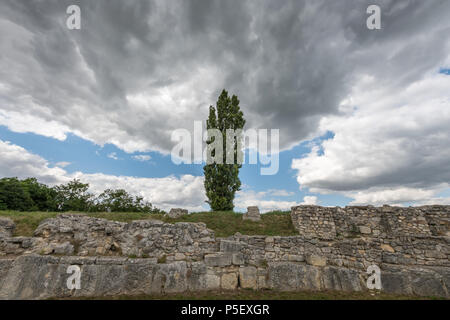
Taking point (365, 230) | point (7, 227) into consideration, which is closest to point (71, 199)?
point (7, 227)

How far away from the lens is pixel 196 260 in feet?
27.5

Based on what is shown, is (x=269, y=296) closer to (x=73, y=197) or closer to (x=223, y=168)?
(x=223, y=168)

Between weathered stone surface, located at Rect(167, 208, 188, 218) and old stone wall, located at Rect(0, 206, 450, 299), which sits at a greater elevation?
weathered stone surface, located at Rect(167, 208, 188, 218)

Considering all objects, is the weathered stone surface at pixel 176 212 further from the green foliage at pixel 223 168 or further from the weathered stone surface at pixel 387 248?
the weathered stone surface at pixel 387 248

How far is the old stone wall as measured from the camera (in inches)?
271

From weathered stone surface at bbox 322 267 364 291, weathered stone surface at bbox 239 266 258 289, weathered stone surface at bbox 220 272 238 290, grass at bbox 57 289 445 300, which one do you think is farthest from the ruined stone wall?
weathered stone surface at bbox 220 272 238 290

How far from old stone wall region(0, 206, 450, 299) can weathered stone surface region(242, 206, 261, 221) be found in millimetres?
3836

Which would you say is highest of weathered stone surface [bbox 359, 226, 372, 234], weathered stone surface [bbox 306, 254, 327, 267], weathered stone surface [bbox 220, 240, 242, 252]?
weathered stone surface [bbox 359, 226, 372, 234]

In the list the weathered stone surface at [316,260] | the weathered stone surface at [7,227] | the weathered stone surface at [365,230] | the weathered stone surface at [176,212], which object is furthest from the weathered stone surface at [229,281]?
the weathered stone surface at [7,227]

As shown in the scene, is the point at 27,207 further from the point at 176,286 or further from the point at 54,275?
the point at 176,286

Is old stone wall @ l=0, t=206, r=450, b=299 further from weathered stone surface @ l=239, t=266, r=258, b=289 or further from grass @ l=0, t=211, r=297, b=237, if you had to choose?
grass @ l=0, t=211, r=297, b=237

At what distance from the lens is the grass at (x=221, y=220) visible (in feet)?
32.3

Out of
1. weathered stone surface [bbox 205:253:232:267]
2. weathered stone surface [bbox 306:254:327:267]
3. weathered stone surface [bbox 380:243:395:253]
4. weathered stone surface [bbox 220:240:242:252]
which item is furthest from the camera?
weathered stone surface [bbox 220:240:242:252]
